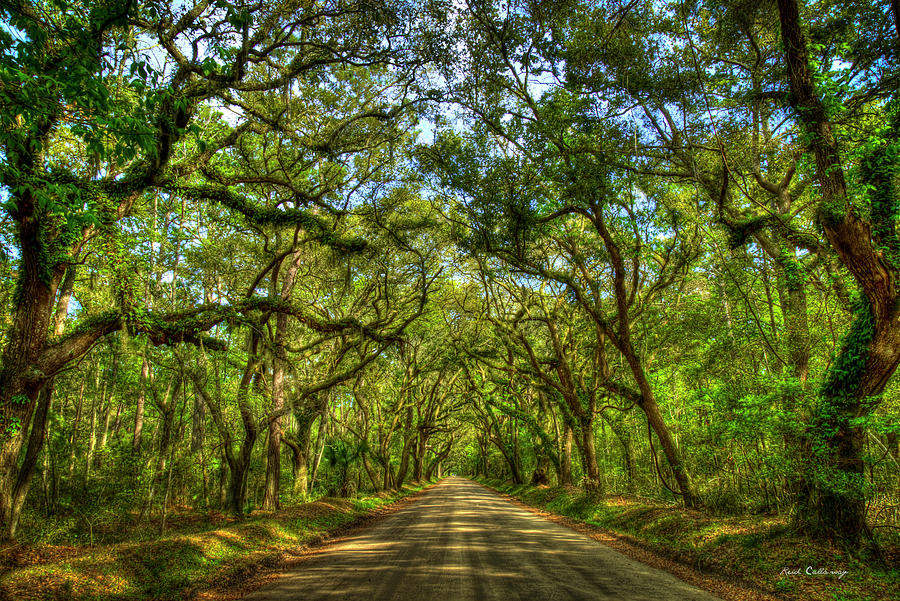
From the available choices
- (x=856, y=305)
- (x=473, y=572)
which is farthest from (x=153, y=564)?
(x=856, y=305)

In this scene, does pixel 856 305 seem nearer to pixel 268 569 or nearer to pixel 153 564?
pixel 268 569

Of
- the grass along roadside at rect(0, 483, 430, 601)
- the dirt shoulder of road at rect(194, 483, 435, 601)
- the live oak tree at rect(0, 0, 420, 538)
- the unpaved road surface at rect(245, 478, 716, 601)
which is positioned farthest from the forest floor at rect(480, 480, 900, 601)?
the live oak tree at rect(0, 0, 420, 538)

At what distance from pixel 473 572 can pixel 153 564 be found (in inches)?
197

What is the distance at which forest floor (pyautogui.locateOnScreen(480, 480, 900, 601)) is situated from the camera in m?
5.55

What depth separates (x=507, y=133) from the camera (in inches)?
407

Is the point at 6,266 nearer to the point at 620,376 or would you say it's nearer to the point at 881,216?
the point at 881,216

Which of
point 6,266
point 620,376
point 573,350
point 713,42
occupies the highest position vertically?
point 713,42

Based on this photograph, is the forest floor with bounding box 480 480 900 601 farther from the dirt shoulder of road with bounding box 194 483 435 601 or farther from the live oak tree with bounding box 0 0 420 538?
the live oak tree with bounding box 0 0 420 538

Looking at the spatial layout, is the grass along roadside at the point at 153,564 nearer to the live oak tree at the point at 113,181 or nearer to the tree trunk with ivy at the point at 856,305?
the live oak tree at the point at 113,181

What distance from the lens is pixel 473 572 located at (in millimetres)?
6742

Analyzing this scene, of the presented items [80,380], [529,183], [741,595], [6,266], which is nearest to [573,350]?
[529,183]

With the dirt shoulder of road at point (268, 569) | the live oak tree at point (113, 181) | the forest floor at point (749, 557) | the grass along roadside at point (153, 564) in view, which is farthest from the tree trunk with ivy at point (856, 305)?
the grass along roadside at point (153, 564)

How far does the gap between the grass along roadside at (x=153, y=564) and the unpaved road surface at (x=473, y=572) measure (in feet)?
3.26

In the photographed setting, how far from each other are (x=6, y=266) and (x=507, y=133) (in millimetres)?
11508
